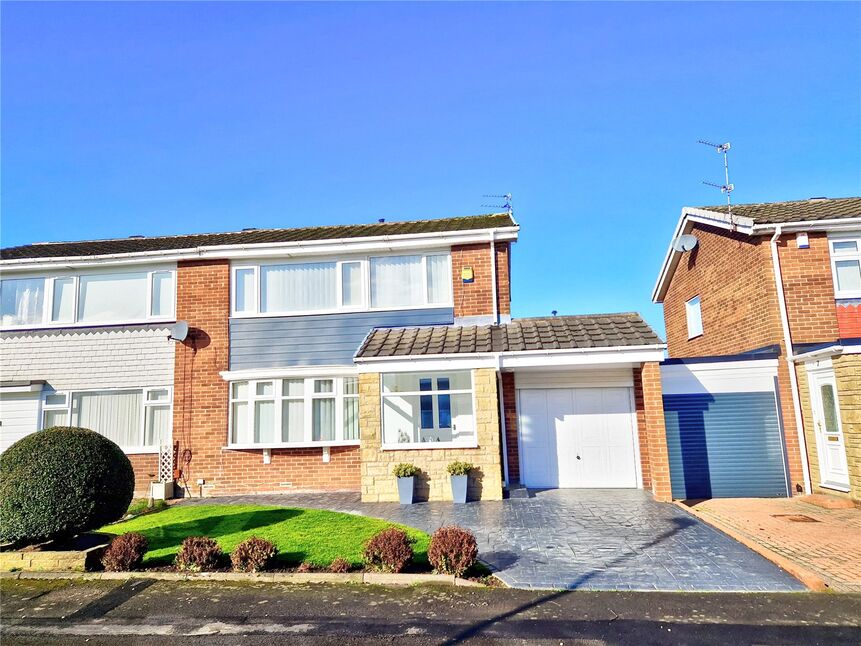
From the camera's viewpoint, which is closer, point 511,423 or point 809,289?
point 809,289

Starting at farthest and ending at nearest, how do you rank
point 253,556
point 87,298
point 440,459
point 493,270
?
point 87,298
point 493,270
point 440,459
point 253,556

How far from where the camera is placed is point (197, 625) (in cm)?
550

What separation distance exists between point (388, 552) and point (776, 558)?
4937mm

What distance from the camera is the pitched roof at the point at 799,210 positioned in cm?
1186

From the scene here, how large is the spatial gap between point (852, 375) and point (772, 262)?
10.6 feet

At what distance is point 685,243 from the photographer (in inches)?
610

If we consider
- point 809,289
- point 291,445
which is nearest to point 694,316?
point 809,289

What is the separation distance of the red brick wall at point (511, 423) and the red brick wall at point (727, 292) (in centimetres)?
566

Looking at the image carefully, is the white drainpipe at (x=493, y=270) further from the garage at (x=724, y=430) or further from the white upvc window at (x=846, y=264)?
the white upvc window at (x=846, y=264)

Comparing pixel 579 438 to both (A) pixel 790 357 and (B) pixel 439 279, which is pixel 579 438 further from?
(B) pixel 439 279

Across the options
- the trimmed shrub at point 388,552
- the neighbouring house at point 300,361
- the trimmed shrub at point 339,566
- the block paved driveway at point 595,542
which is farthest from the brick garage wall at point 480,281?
the trimmed shrub at point 339,566

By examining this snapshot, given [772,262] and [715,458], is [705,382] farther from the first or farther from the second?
[772,262]

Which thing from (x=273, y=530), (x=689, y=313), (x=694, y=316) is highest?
(x=689, y=313)

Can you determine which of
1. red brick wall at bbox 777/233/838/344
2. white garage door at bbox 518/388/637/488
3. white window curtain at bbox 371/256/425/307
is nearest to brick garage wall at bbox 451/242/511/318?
white window curtain at bbox 371/256/425/307
